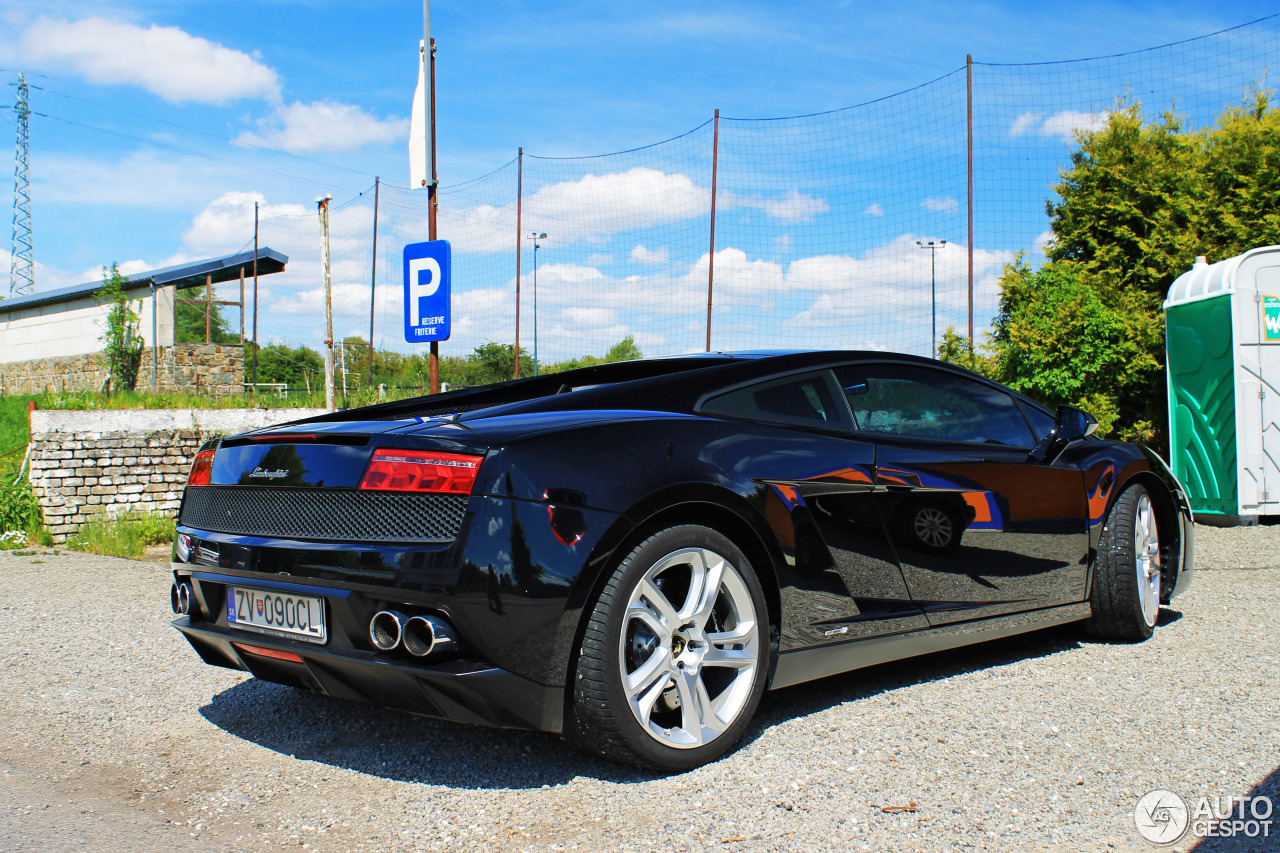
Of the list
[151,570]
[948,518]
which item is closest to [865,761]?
[948,518]

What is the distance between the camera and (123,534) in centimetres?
991

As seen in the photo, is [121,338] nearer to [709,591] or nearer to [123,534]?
[123,534]

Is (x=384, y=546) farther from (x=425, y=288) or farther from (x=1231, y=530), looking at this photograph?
(x=1231, y=530)

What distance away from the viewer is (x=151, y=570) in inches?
318

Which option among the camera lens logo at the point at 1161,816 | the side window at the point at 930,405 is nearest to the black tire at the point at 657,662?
the side window at the point at 930,405

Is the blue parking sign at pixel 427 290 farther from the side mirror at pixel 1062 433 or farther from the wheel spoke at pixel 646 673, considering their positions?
the wheel spoke at pixel 646 673

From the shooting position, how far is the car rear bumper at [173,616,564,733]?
2520mm

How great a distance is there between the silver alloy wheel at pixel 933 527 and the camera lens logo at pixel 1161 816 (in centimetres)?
109

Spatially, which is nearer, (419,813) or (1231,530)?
(419,813)

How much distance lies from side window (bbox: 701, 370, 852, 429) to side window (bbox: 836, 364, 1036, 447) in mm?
92

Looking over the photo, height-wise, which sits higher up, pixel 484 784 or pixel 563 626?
pixel 563 626

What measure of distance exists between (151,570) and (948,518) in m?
6.95

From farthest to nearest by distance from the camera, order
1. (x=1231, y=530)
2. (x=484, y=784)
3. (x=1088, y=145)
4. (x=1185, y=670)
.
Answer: (x=1088, y=145) → (x=1231, y=530) → (x=1185, y=670) → (x=484, y=784)

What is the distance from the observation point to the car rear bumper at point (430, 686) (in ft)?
8.27
